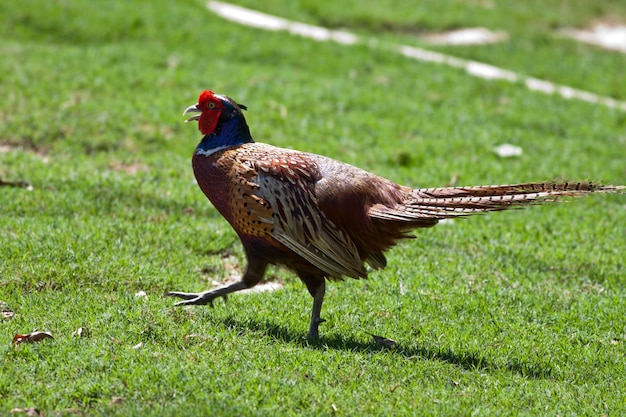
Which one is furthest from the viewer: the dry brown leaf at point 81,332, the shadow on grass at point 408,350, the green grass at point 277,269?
the shadow on grass at point 408,350

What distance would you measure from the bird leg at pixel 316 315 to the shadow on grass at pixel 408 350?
0.16 feet

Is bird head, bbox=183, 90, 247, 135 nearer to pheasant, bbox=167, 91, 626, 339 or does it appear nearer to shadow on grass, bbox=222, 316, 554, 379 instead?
pheasant, bbox=167, 91, 626, 339

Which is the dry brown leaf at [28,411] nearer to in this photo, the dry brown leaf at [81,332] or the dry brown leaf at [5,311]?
the dry brown leaf at [81,332]

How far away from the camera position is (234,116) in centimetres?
604

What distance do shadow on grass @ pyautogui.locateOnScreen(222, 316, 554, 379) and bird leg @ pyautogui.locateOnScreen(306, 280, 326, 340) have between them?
5 centimetres

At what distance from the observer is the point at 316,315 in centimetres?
569

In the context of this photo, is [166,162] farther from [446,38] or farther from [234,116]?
[446,38]

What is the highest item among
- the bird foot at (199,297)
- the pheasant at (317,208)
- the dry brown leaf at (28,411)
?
the pheasant at (317,208)

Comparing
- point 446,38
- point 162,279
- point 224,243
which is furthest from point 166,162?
point 446,38

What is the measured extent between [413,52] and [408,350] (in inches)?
338

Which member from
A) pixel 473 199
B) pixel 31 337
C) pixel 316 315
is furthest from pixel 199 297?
pixel 473 199

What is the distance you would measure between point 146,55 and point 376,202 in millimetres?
7047

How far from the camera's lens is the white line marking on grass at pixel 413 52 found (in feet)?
40.9

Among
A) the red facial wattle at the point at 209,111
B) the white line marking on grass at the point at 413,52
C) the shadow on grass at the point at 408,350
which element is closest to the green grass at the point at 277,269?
the shadow on grass at the point at 408,350
